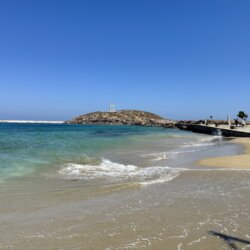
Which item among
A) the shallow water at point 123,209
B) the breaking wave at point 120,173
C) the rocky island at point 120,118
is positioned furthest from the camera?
the rocky island at point 120,118

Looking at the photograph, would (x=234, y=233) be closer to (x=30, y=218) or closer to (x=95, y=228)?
(x=95, y=228)

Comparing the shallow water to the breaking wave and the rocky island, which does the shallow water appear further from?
the rocky island

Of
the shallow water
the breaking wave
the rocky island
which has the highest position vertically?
the rocky island

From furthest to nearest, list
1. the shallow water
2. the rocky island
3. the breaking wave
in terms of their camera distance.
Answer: the rocky island < the breaking wave < the shallow water

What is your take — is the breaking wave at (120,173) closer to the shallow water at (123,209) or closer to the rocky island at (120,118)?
the shallow water at (123,209)

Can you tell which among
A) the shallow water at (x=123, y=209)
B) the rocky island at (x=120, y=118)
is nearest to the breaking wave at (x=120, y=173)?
the shallow water at (x=123, y=209)

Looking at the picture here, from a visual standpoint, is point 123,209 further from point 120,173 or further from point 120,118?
point 120,118

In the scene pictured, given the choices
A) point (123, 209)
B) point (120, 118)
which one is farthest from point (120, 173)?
point (120, 118)

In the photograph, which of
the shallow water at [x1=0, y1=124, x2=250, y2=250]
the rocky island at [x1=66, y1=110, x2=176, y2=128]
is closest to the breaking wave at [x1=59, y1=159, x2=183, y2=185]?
the shallow water at [x1=0, y1=124, x2=250, y2=250]

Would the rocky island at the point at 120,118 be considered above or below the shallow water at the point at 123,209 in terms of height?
above

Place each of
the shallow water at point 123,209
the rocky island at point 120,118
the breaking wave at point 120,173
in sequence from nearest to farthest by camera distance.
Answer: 1. the shallow water at point 123,209
2. the breaking wave at point 120,173
3. the rocky island at point 120,118

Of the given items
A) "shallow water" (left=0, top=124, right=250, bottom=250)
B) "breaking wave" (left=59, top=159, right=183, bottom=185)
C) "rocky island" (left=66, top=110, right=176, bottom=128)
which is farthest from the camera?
"rocky island" (left=66, top=110, right=176, bottom=128)

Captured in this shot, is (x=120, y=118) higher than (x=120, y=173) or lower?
higher

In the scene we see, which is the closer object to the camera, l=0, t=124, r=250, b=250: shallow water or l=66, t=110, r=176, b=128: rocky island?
l=0, t=124, r=250, b=250: shallow water
